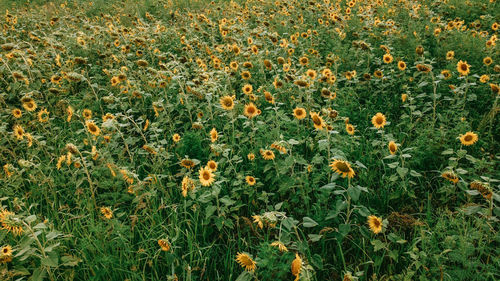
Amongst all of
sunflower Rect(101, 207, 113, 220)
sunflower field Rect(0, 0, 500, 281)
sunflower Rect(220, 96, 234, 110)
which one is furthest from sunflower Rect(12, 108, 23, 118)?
sunflower Rect(220, 96, 234, 110)

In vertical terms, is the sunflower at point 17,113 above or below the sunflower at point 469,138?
below

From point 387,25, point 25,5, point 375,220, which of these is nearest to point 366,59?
point 387,25

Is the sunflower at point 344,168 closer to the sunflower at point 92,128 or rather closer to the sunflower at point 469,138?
the sunflower at point 469,138

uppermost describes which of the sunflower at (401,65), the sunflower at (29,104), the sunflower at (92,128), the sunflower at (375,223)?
the sunflower at (401,65)

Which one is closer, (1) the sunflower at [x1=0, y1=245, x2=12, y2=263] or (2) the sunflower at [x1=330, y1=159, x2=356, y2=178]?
(1) the sunflower at [x1=0, y1=245, x2=12, y2=263]

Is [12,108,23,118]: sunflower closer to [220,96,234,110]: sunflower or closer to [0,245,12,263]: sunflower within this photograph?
[0,245,12,263]: sunflower

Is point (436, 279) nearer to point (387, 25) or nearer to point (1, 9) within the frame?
point (387, 25)

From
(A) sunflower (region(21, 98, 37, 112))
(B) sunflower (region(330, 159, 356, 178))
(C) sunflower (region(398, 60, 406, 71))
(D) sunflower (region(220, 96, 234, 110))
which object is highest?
(C) sunflower (region(398, 60, 406, 71))

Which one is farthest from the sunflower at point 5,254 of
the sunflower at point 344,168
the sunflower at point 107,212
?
the sunflower at point 344,168

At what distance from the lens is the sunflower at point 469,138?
6.97ft

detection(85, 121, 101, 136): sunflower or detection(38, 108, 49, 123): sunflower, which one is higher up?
detection(85, 121, 101, 136): sunflower

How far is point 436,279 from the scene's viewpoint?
1.50m

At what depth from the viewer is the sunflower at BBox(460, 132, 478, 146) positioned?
2123mm

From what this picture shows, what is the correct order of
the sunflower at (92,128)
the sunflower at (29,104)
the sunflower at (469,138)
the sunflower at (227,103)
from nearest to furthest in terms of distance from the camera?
the sunflower at (469,138) < the sunflower at (92,128) < the sunflower at (227,103) < the sunflower at (29,104)
